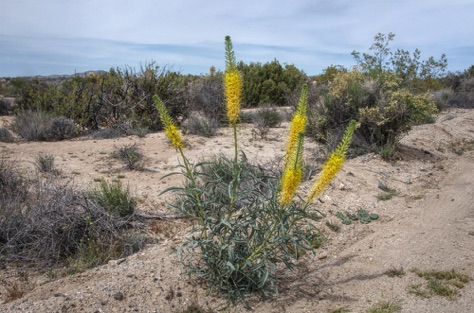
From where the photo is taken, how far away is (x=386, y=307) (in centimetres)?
329

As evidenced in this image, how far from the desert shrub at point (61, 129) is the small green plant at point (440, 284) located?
8844 mm

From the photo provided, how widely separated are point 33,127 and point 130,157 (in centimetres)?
370

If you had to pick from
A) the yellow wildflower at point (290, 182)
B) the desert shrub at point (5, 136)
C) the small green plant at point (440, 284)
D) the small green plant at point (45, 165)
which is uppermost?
the yellow wildflower at point (290, 182)

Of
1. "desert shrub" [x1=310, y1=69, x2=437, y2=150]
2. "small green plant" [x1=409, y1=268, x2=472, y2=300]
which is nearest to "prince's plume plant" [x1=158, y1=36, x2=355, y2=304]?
"small green plant" [x1=409, y1=268, x2=472, y2=300]

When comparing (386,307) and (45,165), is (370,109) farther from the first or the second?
(45,165)

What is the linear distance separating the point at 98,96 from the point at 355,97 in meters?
6.93

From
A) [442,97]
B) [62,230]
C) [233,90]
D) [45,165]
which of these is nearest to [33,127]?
[45,165]

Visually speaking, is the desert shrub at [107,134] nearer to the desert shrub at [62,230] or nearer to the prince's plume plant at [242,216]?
the desert shrub at [62,230]

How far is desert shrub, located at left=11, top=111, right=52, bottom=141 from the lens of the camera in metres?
10.0

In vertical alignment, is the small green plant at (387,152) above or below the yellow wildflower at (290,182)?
below

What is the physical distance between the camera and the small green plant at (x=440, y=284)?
3.48 meters

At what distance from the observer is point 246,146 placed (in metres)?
9.70

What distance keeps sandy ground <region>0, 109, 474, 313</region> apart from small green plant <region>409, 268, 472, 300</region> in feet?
0.20

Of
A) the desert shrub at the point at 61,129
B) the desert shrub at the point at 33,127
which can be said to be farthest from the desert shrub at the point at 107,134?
the desert shrub at the point at 33,127
